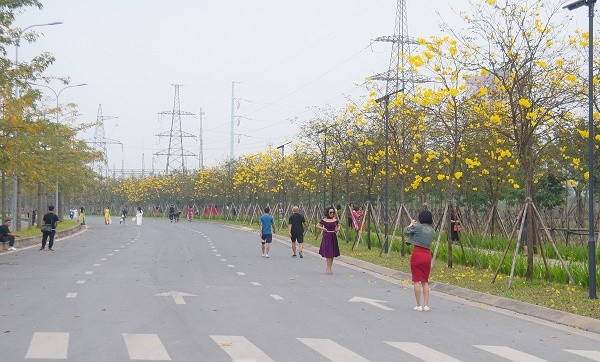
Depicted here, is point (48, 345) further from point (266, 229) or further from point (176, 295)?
point (266, 229)

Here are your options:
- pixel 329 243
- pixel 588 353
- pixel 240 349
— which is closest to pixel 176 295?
pixel 240 349

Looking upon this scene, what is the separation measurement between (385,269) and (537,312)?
10.4 meters

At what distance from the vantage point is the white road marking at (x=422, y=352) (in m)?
10.9

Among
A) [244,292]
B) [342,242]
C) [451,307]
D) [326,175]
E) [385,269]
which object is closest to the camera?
[451,307]

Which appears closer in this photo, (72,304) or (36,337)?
(36,337)

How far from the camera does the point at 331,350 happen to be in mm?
11336

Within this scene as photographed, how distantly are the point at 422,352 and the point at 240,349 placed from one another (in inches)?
88.6

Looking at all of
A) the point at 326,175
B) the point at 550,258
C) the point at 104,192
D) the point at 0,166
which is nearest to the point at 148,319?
the point at 550,258

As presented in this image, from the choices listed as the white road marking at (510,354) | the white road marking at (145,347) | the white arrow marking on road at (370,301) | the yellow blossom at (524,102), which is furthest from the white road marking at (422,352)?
the yellow blossom at (524,102)

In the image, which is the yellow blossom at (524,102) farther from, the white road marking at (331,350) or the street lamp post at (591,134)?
the white road marking at (331,350)

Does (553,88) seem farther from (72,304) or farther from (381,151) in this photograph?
(381,151)

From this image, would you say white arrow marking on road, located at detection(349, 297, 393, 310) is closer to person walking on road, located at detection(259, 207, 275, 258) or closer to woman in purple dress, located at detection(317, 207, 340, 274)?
woman in purple dress, located at detection(317, 207, 340, 274)

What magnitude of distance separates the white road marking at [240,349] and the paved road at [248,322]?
0.01m

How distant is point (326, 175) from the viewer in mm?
48719
